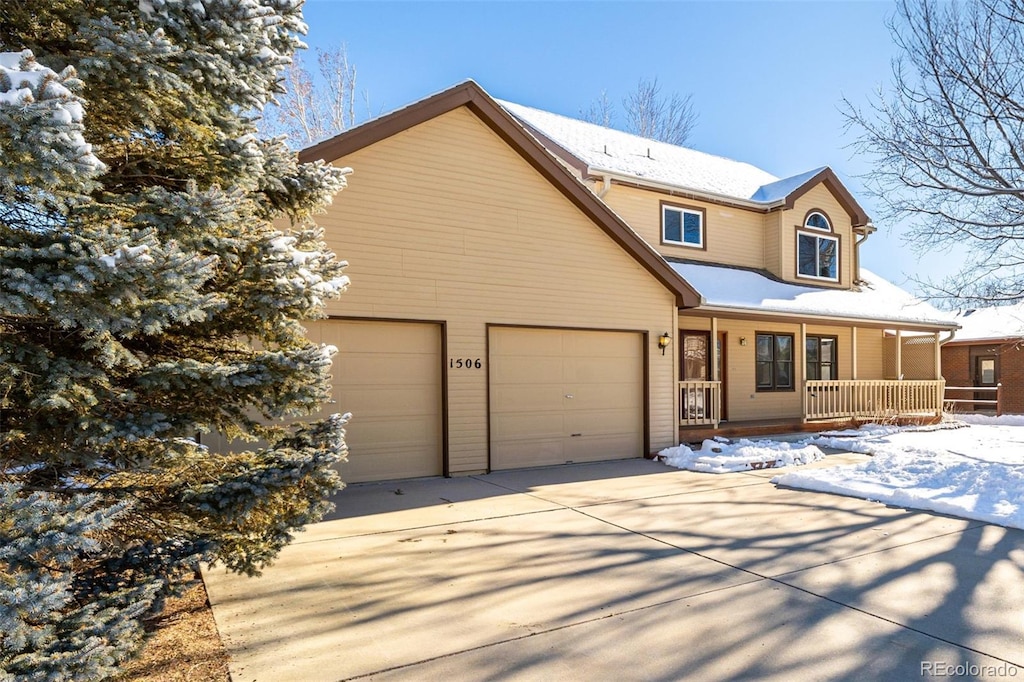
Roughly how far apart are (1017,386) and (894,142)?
1442 cm

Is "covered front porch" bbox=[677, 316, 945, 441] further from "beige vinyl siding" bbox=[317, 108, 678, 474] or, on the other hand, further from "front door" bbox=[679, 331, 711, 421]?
"beige vinyl siding" bbox=[317, 108, 678, 474]

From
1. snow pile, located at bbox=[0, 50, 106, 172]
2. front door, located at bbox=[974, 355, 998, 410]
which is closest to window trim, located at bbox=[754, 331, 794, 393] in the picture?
front door, located at bbox=[974, 355, 998, 410]

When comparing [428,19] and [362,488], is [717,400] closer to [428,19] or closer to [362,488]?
[362,488]

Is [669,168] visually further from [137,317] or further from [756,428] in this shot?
[137,317]

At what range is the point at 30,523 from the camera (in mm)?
2357

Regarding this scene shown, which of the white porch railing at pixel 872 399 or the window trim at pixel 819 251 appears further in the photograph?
the window trim at pixel 819 251

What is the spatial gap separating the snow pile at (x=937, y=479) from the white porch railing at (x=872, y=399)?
8.07 feet

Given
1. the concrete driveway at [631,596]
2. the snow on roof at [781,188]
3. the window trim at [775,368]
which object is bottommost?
the concrete driveway at [631,596]

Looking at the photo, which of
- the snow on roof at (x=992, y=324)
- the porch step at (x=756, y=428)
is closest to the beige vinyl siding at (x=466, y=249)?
the porch step at (x=756, y=428)

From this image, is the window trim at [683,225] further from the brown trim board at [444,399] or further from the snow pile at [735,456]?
the brown trim board at [444,399]

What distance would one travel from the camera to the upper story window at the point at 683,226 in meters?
13.9

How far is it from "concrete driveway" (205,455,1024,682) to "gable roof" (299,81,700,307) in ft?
15.6

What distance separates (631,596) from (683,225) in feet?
37.5

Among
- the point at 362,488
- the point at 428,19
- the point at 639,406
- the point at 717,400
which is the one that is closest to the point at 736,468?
the point at 639,406
